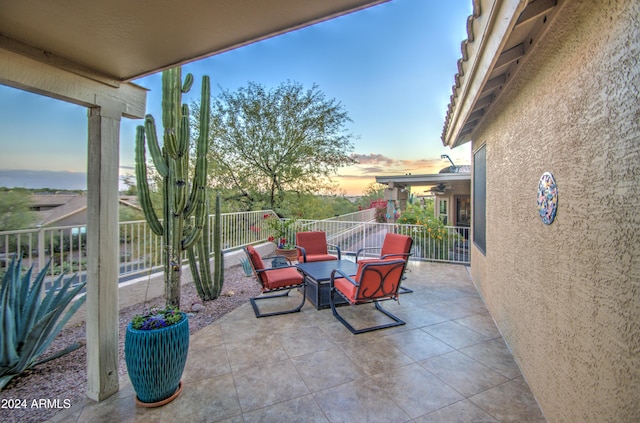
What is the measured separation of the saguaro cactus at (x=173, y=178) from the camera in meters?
3.47

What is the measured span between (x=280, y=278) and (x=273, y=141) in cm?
840

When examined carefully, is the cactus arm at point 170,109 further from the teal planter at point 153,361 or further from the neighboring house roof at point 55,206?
the teal planter at point 153,361

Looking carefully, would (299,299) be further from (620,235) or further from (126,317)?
(620,235)

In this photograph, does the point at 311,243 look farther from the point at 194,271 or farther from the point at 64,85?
the point at 64,85

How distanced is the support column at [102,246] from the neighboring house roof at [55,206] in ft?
7.34

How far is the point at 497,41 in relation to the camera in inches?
68.8

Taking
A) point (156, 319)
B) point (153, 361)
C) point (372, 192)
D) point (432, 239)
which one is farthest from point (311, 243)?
point (372, 192)

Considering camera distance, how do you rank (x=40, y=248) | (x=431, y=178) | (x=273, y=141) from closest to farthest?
1. (x=40, y=248)
2. (x=431, y=178)
3. (x=273, y=141)

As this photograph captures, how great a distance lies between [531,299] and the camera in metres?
2.42

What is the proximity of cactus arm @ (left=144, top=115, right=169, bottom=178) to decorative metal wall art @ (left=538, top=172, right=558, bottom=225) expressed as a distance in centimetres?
398

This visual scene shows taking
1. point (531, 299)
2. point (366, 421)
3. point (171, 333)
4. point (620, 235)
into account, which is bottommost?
point (366, 421)

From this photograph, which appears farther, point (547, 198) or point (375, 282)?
point (375, 282)

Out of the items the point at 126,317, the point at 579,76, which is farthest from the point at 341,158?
the point at 579,76

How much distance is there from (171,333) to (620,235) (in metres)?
2.87
